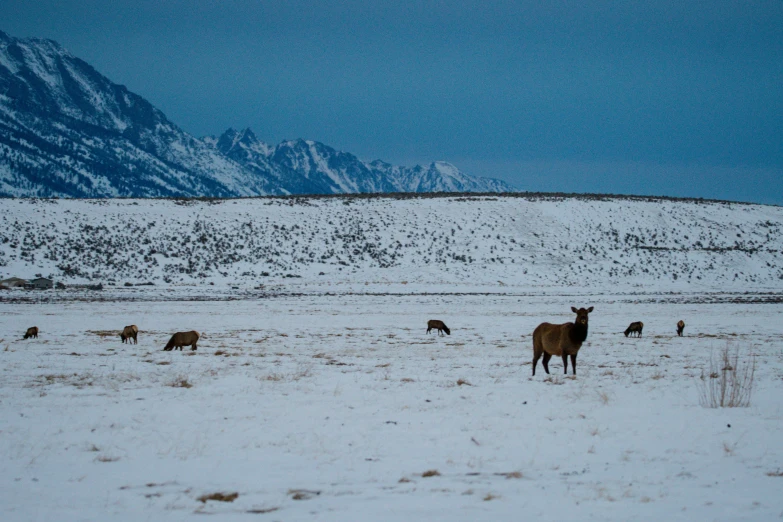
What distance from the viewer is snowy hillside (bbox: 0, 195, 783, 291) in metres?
58.7

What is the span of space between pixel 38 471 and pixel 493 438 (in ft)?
19.4

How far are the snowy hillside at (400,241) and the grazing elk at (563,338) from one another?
43.9 m

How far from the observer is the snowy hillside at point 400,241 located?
58.7 m

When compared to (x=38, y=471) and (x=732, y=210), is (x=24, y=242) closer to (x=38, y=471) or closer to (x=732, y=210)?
(x=38, y=471)

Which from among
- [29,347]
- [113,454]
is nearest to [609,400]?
[113,454]

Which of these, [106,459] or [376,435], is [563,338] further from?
[106,459]

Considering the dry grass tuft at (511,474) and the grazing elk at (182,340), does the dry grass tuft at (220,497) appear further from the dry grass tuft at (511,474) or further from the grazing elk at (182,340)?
the grazing elk at (182,340)

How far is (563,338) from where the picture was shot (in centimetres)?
1366

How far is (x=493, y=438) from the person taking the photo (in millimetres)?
8547

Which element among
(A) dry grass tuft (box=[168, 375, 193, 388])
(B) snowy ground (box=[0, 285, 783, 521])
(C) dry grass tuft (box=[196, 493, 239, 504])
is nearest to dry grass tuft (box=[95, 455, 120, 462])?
(B) snowy ground (box=[0, 285, 783, 521])

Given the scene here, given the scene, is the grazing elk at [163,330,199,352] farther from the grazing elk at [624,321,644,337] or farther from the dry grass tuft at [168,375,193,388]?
the grazing elk at [624,321,644,337]

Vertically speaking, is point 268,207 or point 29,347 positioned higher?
point 268,207

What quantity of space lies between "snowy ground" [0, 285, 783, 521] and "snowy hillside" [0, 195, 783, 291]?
134 feet

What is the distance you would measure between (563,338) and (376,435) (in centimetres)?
654
